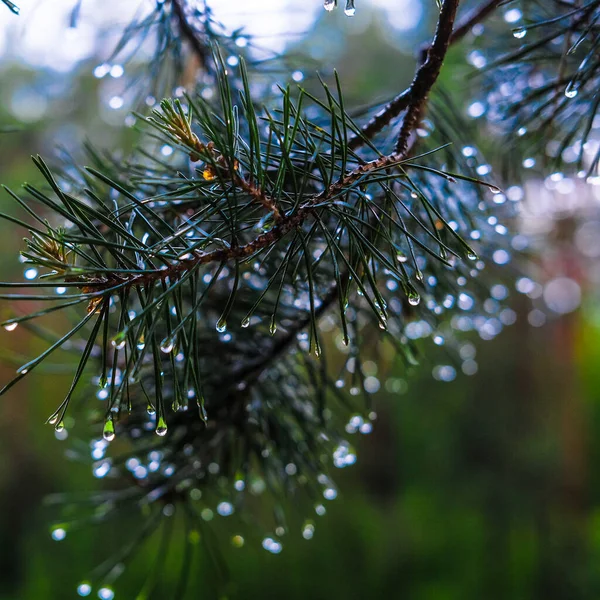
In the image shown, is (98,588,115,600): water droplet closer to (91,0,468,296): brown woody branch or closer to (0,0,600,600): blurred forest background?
(91,0,468,296): brown woody branch

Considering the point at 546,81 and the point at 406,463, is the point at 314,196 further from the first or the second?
the point at 406,463

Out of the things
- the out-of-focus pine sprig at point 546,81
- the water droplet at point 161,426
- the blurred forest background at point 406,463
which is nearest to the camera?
the water droplet at point 161,426

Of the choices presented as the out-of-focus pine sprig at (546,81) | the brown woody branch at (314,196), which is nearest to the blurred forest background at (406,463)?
the out-of-focus pine sprig at (546,81)

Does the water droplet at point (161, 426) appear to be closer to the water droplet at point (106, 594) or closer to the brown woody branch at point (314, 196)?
the brown woody branch at point (314, 196)

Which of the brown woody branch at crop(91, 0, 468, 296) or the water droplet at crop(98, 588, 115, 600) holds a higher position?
the brown woody branch at crop(91, 0, 468, 296)

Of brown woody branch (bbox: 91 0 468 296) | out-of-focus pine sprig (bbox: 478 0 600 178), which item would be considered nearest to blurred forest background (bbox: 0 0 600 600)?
out-of-focus pine sprig (bbox: 478 0 600 178)

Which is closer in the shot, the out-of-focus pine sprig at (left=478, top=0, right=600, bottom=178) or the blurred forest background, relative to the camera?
the out-of-focus pine sprig at (left=478, top=0, right=600, bottom=178)

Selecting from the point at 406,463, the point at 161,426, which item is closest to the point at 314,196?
the point at 161,426

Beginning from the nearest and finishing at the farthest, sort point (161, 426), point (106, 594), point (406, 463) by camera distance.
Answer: point (161, 426)
point (106, 594)
point (406, 463)

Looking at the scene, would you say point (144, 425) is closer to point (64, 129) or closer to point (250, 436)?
point (250, 436)

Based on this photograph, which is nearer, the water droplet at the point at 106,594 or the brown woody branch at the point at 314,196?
the brown woody branch at the point at 314,196
